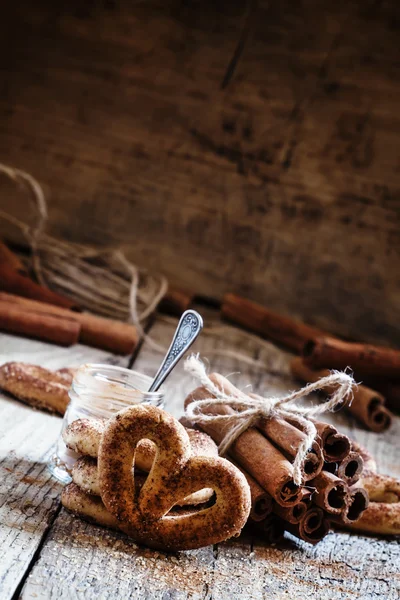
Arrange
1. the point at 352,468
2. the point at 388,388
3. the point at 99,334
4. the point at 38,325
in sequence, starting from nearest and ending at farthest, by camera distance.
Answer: the point at 352,468, the point at 38,325, the point at 99,334, the point at 388,388

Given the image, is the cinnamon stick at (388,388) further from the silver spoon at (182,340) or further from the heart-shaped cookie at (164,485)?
the heart-shaped cookie at (164,485)

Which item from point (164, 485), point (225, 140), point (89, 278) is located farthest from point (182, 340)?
point (225, 140)

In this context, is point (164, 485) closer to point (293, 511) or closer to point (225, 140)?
point (293, 511)

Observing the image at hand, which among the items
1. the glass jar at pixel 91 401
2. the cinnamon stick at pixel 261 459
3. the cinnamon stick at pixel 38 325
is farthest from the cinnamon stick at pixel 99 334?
the glass jar at pixel 91 401

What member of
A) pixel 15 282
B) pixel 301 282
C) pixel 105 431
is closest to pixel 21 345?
pixel 15 282

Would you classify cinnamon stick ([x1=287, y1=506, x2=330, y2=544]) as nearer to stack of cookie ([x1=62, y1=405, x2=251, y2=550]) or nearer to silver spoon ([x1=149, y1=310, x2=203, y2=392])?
stack of cookie ([x1=62, y1=405, x2=251, y2=550])

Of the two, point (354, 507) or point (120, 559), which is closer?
point (120, 559)

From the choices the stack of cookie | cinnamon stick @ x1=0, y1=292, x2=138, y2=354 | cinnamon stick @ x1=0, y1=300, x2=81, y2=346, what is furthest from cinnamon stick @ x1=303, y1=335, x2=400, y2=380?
the stack of cookie
